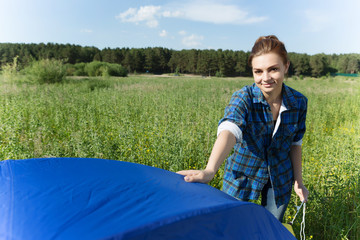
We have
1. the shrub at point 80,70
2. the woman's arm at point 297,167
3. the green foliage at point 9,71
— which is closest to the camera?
the woman's arm at point 297,167

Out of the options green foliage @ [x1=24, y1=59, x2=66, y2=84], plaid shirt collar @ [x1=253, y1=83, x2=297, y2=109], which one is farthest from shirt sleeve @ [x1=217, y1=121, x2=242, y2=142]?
green foliage @ [x1=24, y1=59, x2=66, y2=84]

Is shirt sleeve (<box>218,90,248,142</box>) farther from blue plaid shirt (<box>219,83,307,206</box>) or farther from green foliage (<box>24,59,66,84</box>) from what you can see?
green foliage (<box>24,59,66,84</box>)

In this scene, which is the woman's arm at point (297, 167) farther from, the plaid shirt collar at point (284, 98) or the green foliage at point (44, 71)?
the green foliage at point (44, 71)

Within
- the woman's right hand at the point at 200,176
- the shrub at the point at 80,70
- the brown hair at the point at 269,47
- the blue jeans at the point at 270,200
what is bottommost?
the blue jeans at the point at 270,200

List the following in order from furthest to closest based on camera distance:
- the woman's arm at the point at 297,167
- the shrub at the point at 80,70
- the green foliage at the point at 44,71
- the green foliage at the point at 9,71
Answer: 1. the shrub at the point at 80,70
2. the green foliage at the point at 44,71
3. the green foliage at the point at 9,71
4. the woman's arm at the point at 297,167

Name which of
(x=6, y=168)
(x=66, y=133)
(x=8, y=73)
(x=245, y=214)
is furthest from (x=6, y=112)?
(x=8, y=73)

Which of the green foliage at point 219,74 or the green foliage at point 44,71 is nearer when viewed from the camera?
the green foliage at point 44,71

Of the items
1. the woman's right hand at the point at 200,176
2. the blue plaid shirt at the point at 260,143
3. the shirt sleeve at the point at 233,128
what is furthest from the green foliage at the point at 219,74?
the woman's right hand at the point at 200,176

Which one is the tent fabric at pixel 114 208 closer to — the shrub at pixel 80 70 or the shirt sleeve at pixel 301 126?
the shirt sleeve at pixel 301 126

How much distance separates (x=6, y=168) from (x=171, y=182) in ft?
2.53

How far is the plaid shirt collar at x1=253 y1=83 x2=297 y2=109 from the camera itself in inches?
56.3

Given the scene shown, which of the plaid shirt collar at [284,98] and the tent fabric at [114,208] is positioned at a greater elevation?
the plaid shirt collar at [284,98]

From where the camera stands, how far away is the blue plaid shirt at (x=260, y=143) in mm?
1429

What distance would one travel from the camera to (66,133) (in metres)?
4.59
